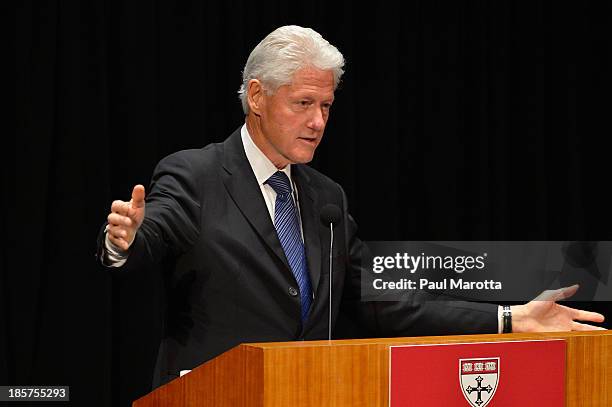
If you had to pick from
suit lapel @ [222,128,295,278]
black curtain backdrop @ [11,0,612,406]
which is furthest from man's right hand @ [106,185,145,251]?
black curtain backdrop @ [11,0,612,406]

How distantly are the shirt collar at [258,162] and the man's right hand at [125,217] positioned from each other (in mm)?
640

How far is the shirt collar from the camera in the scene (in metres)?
2.55

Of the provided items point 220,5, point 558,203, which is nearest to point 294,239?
point 220,5

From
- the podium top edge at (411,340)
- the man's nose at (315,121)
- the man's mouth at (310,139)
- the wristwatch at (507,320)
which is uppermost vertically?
the man's nose at (315,121)

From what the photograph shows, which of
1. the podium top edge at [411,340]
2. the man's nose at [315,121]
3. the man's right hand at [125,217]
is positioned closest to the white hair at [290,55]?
the man's nose at [315,121]

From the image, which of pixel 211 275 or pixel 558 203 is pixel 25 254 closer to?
pixel 211 275

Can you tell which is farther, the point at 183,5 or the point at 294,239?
the point at 183,5

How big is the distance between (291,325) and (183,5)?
73.4 inches

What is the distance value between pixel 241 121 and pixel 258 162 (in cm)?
146

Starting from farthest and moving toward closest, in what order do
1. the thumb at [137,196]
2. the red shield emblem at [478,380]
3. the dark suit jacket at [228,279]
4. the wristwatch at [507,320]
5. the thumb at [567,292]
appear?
the dark suit jacket at [228,279] → the wristwatch at [507,320] → the thumb at [567,292] → the thumb at [137,196] → the red shield emblem at [478,380]

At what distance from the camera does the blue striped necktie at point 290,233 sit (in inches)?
97.1

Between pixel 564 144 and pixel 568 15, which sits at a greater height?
pixel 568 15

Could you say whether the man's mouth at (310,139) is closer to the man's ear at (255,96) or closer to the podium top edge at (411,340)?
the man's ear at (255,96)

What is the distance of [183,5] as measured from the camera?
3875 mm
